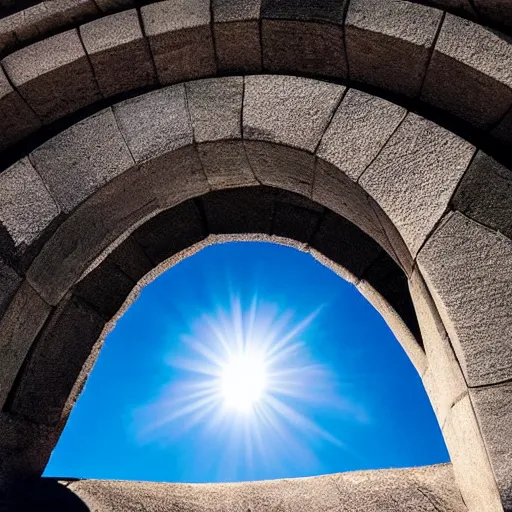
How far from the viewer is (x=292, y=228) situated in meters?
4.07

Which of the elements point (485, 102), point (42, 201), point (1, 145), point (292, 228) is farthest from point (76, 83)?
point (485, 102)

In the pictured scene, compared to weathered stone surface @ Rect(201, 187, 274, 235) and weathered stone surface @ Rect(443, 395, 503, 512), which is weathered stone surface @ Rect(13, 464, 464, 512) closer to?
weathered stone surface @ Rect(443, 395, 503, 512)

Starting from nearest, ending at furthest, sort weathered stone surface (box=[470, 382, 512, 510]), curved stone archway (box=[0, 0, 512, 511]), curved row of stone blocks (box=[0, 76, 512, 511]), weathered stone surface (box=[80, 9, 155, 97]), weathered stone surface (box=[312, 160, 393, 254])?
weathered stone surface (box=[470, 382, 512, 510]) < curved row of stone blocks (box=[0, 76, 512, 511]) < curved stone archway (box=[0, 0, 512, 511]) < weathered stone surface (box=[312, 160, 393, 254]) < weathered stone surface (box=[80, 9, 155, 97])

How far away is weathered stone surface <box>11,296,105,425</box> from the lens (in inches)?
136

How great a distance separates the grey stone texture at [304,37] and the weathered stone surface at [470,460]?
2018 millimetres

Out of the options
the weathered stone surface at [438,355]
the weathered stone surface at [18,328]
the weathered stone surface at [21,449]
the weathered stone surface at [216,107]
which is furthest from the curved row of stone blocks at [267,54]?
the weathered stone surface at [21,449]

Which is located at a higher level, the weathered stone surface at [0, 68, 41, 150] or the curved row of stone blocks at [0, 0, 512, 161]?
the curved row of stone blocks at [0, 0, 512, 161]

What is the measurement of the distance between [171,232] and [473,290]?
249 centimetres

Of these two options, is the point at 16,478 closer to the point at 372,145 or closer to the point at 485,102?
the point at 372,145

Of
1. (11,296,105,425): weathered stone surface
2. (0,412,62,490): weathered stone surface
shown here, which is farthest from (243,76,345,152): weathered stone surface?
(0,412,62,490): weathered stone surface

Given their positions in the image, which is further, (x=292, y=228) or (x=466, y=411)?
(x=292, y=228)

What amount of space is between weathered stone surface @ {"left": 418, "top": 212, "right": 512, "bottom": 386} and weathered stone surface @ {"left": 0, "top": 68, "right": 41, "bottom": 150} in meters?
2.57

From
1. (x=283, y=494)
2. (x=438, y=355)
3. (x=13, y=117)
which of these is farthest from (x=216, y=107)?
(x=283, y=494)

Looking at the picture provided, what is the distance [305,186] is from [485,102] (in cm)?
111
